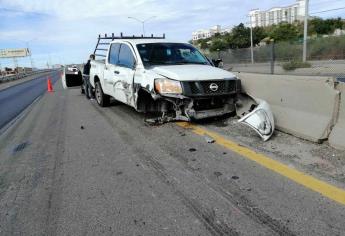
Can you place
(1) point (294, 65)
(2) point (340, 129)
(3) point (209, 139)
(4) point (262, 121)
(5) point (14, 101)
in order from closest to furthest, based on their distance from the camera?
1. (2) point (340, 129)
2. (4) point (262, 121)
3. (3) point (209, 139)
4. (1) point (294, 65)
5. (5) point (14, 101)

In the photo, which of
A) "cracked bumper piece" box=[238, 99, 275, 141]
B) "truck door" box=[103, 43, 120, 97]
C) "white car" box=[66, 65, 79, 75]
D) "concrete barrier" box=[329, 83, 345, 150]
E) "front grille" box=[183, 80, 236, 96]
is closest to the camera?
"concrete barrier" box=[329, 83, 345, 150]

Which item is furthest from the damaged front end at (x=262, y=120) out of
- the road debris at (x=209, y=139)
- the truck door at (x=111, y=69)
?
the truck door at (x=111, y=69)

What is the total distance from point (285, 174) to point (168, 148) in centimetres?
212

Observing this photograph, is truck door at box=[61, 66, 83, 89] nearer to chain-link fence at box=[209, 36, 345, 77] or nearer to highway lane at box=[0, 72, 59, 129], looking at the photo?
highway lane at box=[0, 72, 59, 129]

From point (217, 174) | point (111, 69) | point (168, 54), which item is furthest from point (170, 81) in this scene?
point (111, 69)

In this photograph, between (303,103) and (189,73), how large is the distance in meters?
2.23

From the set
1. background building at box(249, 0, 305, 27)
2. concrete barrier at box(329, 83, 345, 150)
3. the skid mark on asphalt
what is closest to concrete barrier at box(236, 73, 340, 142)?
concrete barrier at box(329, 83, 345, 150)

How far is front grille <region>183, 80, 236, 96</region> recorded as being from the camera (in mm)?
7016

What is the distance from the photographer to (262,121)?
6.12 m

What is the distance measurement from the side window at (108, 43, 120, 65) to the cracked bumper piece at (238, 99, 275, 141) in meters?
4.43

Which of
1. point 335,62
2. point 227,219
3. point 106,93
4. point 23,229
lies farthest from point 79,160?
point 335,62

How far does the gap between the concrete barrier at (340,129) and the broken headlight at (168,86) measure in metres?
2.78

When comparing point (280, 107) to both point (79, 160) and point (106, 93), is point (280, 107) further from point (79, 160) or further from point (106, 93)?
point (106, 93)

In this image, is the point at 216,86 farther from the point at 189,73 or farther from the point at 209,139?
the point at 209,139
